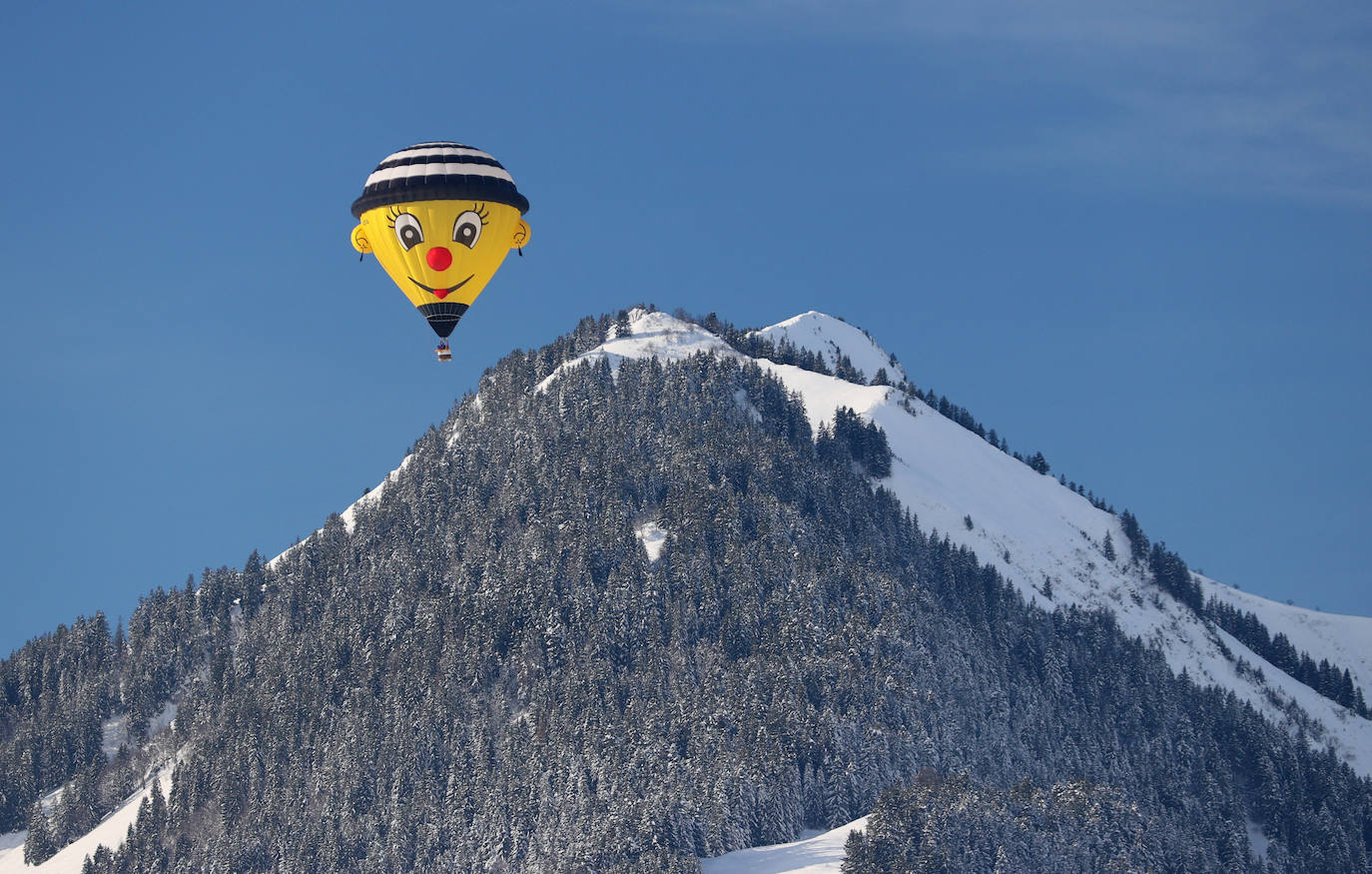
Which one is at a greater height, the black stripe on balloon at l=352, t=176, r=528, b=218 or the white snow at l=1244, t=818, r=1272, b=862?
the black stripe on balloon at l=352, t=176, r=528, b=218

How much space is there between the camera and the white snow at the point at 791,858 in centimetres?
15838

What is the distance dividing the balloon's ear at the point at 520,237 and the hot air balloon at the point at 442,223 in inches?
2.0

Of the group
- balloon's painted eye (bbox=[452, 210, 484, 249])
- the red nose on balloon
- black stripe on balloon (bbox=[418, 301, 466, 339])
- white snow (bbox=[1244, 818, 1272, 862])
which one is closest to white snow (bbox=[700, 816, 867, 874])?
white snow (bbox=[1244, 818, 1272, 862])

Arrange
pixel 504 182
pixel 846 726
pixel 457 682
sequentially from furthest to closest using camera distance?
pixel 457 682 → pixel 846 726 → pixel 504 182

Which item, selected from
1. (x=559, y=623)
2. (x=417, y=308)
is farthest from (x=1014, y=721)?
(x=417, y=308)

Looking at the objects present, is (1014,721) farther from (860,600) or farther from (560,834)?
(560,834)

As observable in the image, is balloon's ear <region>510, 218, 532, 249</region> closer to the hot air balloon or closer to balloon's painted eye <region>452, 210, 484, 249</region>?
the hot air balloon

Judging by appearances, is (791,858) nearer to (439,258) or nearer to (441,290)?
(441,290)

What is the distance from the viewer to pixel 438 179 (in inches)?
4154

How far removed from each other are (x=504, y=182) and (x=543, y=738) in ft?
271

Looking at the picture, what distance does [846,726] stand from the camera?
178 meters

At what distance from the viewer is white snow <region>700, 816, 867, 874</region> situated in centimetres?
15838

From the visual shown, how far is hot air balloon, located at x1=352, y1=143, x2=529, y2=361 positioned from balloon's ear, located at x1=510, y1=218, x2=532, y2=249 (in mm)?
50

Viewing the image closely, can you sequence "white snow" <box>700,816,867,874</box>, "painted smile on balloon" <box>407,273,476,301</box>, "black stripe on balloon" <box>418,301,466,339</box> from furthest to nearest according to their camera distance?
A: 1. "white snow" <box>700,816,867,874</box>
2. "black stripe on balloon" <box>418,301,466,339</box>
3. "painted smile on balloon" <box>407,273,476,301</box>
